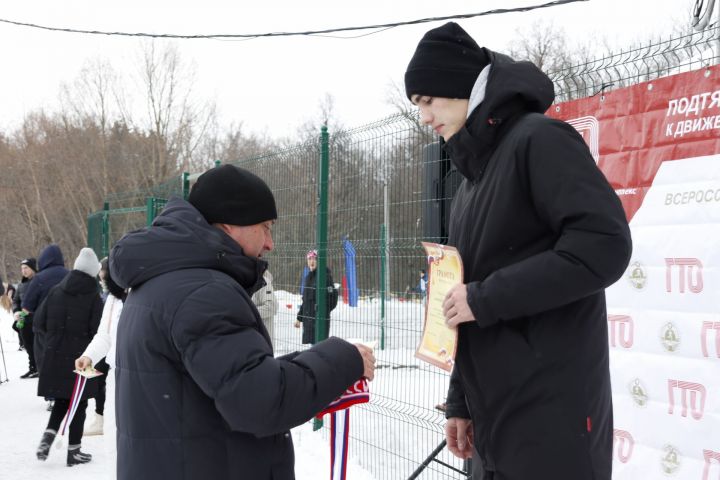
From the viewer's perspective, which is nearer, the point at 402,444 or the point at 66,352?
the point at 402,444

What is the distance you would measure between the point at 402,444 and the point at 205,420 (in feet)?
14.6

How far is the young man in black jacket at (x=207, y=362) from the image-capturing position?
1759mm

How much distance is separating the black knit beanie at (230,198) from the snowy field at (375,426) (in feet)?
8.58

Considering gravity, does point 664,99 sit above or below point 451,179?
above

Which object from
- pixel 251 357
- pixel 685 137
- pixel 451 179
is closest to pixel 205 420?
pixel 251 357

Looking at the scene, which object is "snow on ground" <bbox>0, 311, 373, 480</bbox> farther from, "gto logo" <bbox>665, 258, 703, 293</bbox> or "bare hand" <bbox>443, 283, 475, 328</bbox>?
"bare hand" <bbox>443, 283, 475, 328</bbox>

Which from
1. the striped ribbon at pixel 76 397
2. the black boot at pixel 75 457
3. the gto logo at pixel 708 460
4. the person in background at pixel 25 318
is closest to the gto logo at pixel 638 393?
the gto logo at pixel 708 460

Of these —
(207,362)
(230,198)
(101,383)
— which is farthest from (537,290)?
(101,383)

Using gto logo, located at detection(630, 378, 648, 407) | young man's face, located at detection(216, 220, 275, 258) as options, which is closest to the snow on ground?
gto logo, located at detection(630, 378, 648, 407)

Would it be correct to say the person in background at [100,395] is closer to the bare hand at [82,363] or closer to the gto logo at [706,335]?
the bare hand at [82,363]

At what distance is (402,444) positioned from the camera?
19.8ft

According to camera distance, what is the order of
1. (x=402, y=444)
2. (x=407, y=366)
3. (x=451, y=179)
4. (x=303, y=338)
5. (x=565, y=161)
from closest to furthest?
(x=565, y=161)
(x=451, y=179)
(x=407, y=366)
(x=402, y=444)
(x=303, y=338)

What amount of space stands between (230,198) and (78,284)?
5411 millimetres

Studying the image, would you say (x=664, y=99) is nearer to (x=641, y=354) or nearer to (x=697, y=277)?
(x=697, y=277)
